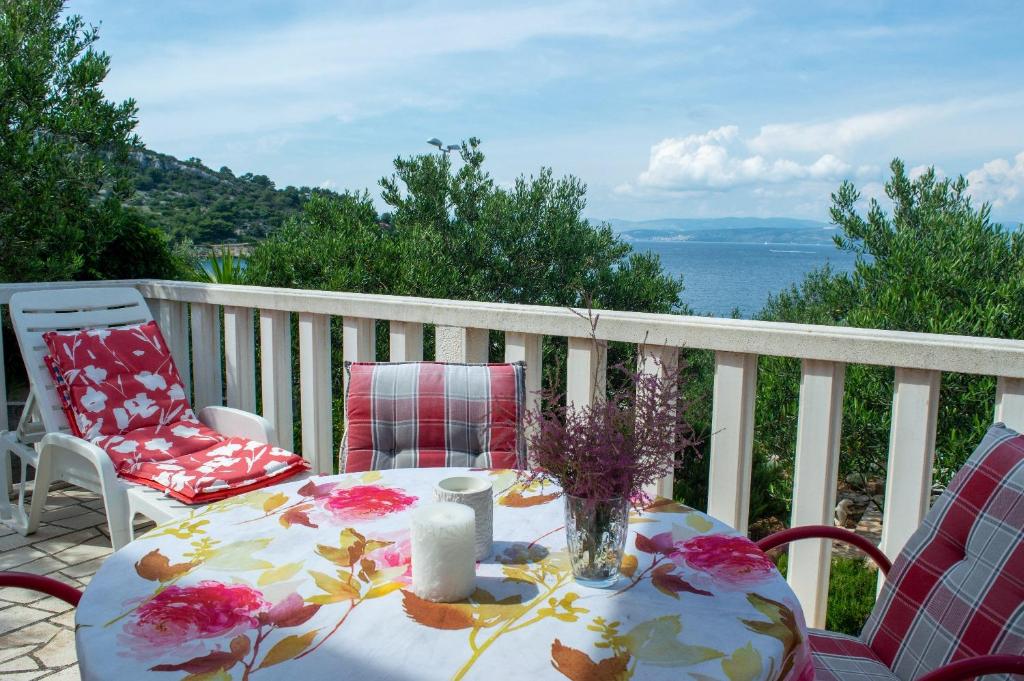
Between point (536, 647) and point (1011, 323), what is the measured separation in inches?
229

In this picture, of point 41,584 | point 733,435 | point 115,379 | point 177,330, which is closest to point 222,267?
point 177,330

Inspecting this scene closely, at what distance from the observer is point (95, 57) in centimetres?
509

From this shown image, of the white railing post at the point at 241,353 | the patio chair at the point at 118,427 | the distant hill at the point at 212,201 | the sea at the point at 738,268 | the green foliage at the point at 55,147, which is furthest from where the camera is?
the sea at the point at 738,268

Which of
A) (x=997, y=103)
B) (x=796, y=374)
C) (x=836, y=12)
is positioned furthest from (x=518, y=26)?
(x=997, y=103)

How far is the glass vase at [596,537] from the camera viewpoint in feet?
4.14

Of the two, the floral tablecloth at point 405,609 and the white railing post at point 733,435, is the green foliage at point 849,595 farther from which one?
the floral tablecloth at point 405,609

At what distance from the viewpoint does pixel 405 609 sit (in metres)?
1.21

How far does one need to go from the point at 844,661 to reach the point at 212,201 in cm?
1026

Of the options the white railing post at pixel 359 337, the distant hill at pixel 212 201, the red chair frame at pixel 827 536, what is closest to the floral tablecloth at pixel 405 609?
the red chair frame at pixel 827 536

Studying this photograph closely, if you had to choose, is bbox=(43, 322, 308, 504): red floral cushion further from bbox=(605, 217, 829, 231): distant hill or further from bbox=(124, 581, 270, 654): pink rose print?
bbox=(605, 217, 829, 231): distant hill

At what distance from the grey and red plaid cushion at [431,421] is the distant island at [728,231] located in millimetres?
6202

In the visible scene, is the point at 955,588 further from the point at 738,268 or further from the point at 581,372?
the point at 738,268

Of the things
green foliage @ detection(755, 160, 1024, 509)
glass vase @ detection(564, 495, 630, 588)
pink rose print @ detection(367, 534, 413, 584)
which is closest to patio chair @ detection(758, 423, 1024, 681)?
glass vase @ detection(564, 495, 630, 588)

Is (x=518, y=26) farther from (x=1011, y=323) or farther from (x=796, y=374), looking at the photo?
(x=1011, y=323)
